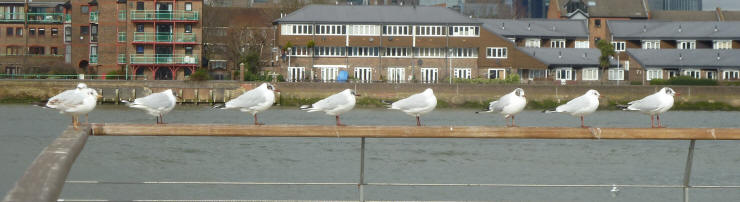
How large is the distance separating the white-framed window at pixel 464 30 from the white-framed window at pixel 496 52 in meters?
1.72

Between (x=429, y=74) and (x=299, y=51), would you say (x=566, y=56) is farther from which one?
(x=299, y=51)

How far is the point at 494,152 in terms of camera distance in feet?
143

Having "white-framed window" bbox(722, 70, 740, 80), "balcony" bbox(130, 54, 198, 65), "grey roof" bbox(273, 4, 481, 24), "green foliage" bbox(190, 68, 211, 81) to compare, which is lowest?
"green foliage" bbox(190, 68, 211, 81)

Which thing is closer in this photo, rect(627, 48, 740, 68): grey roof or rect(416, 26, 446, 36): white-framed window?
rect(416, 26, 446, 36): white-framed window

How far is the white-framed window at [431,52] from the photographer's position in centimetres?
8931

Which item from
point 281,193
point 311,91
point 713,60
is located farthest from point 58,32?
point 281,193

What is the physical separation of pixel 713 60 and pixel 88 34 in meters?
53.3

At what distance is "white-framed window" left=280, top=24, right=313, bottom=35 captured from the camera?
8819cm

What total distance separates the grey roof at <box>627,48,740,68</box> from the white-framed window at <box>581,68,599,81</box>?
4169mm

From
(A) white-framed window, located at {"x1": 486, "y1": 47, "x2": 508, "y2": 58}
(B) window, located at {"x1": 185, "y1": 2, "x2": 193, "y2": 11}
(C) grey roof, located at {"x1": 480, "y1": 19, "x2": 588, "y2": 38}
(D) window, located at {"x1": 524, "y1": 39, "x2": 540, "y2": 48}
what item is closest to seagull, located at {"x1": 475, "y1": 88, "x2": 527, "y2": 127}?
(B) window, located at {"x1": 185, "y1": 2, "x2": 193, "y2": 11}

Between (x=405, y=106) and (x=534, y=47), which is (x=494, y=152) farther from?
(x=534, y=47)

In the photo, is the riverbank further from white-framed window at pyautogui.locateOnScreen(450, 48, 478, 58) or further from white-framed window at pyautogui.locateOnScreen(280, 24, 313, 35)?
white-framed window at pyautogui.locateOnScreen(450, 48, 478, 58)

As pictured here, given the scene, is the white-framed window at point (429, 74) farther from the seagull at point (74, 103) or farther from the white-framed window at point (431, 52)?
the seagull at point (74, 103)

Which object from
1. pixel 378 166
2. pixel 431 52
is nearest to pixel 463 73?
pixel 431 52
